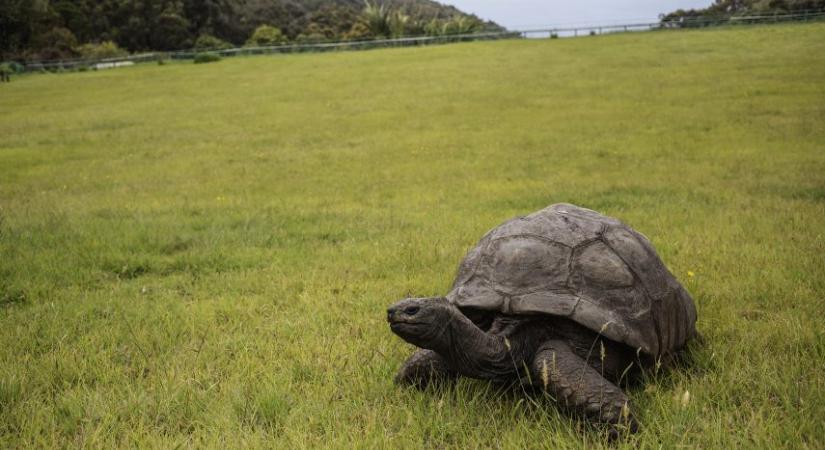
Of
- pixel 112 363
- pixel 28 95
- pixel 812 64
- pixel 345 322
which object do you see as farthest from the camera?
pixel 28 95

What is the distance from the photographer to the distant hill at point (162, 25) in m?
62.6

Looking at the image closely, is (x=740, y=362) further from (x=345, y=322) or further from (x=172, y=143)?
(x=172, y=143)

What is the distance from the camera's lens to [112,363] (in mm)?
4523

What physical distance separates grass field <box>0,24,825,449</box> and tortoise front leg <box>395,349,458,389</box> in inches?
4.7

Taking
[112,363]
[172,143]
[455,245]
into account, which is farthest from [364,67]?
[112,363]

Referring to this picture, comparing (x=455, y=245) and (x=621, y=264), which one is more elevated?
(x=621, y=264)

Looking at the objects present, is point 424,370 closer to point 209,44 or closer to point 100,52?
point 100,52

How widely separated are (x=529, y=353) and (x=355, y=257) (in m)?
3.89

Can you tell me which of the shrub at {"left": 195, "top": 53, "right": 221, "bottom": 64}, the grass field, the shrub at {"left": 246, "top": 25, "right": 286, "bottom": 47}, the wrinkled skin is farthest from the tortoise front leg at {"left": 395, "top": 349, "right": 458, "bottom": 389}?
the shrub at {"left": 246, "top": 25, "right": 286, "bottom": 47}

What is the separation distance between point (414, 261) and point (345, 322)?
A: 1736mm

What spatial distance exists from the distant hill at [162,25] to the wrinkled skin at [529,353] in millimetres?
58501

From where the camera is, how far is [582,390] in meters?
3.30

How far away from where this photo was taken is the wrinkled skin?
3191 mm

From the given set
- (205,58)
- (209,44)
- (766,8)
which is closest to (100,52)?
(209,44)
